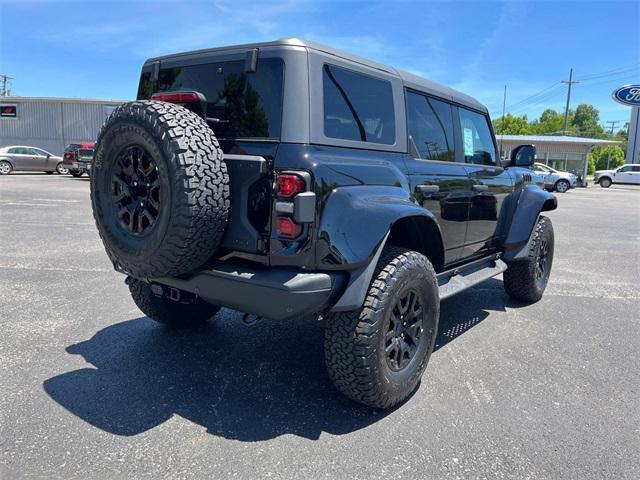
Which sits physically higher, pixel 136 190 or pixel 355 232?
pixel 136 190

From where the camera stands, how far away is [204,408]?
2859 mm

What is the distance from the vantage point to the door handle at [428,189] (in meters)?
3.34

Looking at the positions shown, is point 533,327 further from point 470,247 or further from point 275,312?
point 275,312

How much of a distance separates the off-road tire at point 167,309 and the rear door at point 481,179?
2360 millimetres

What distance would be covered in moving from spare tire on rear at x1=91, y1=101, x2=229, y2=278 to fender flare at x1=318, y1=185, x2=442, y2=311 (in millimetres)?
568

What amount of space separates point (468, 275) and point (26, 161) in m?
26.5

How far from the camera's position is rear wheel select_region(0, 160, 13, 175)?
2392cm

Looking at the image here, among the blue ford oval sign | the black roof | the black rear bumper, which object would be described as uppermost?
the blue ford oval sign

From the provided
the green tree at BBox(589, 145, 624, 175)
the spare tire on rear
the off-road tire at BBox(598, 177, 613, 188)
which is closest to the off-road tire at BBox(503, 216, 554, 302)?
the spare tire on rear

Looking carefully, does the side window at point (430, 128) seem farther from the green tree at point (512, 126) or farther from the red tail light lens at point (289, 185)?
the green tree at point (512, 126)

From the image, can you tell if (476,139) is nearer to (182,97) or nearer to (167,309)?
(182,97)

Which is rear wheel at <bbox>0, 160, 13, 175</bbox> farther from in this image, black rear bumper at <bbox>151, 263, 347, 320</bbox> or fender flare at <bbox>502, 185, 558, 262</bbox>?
black rear bumper at <bbox>151, 263, 347, 320</bbox>

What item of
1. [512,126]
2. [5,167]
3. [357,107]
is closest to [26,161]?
[5,167]

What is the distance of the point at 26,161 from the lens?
2456 centimetres
